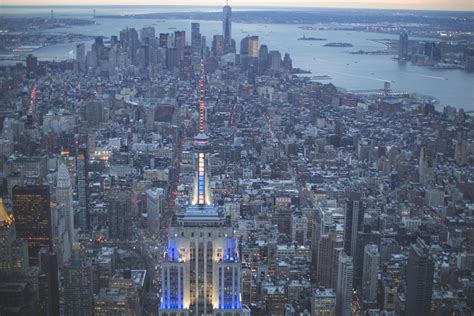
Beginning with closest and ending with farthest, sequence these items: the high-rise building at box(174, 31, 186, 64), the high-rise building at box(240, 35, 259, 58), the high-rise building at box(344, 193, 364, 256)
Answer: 1. the high-rise building at box(344, 193, 364, 256)
2. the high-rise building at box(240, 35, 259, 58)
3. the high-rise building at box(174, 31, 186, 64)

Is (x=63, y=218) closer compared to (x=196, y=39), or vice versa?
(x=63, y=218)

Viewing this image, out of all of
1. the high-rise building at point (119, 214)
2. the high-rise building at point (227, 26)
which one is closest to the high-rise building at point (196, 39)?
the high-rise building at point (227, 26)

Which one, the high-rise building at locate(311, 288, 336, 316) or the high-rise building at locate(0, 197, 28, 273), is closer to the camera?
the high-rise building at locate(0, 197, 28, 273)

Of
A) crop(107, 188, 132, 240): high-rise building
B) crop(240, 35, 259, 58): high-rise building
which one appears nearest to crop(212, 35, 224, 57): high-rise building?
crop(240, 35, 259, 58): high-rise building

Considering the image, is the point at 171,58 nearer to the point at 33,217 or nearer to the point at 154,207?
the point at 154,207

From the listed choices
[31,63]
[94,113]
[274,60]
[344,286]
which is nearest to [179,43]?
[274,60]

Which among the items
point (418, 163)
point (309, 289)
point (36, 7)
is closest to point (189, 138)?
point (418, 163)

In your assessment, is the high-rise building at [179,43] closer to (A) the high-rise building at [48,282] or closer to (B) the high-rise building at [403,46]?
(B) the high-rise building at [403,46]

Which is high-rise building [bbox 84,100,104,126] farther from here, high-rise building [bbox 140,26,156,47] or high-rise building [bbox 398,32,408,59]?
high-rise building [bbox 398,32,408,59]
